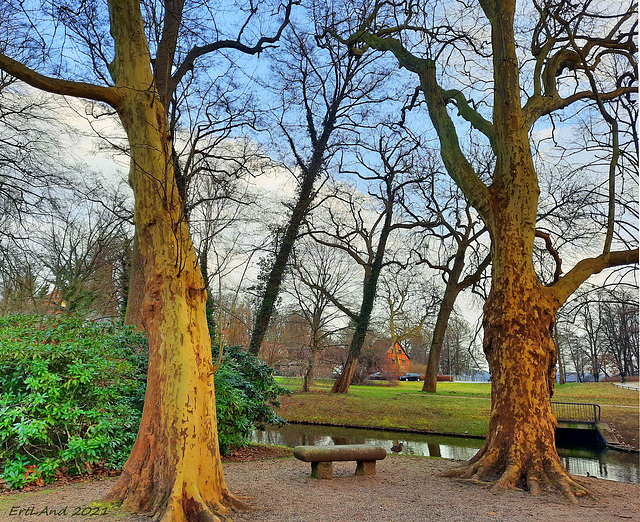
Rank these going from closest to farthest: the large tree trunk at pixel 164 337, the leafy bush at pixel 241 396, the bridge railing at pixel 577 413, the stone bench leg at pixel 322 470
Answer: the large tree trunk at pixel 164 337 < the stone bench leg at pixel 322 470 < the leafy bush at pixel 241 396 < the bridge railing at pixel 577 413

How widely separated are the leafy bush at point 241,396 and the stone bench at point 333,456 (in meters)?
2.01

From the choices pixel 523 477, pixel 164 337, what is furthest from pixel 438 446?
pixel 164 337

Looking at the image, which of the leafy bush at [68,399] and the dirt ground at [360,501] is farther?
the leafy bush at [68,399]

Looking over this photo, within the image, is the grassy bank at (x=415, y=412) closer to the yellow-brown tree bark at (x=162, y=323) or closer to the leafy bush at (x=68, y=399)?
the leafy bush at (x=68, y=399)

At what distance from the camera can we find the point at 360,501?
5.99 metres

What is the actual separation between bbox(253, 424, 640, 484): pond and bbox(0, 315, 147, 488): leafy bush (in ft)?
21.8

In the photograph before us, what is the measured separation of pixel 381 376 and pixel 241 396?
30816 millimetres

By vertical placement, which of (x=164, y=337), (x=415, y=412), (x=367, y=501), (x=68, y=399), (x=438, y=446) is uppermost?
(x=164, y=337)

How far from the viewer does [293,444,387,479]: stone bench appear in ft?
23.7

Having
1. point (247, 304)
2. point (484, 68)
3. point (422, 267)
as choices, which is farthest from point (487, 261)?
point (484, 68)

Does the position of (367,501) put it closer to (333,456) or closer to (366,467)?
(333,456)

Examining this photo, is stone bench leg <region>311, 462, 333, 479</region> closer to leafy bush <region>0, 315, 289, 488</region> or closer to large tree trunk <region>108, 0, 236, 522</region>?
leafy bush <region>0, 315, 289, 488</region>

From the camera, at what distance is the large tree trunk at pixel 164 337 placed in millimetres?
4938

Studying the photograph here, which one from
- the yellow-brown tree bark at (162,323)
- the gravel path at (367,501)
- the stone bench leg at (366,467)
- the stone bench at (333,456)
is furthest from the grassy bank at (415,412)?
the yellow-brown tree bark at (162,323)
